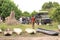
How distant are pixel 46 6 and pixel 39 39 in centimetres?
6316

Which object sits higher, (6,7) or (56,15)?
(6,7)

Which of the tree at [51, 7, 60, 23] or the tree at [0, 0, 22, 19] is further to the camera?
the tree at [0, 0, 22, 19]

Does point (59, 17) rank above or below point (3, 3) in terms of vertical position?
below

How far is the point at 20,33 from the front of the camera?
63.0 feet

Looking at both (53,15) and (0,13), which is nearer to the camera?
(53,15)

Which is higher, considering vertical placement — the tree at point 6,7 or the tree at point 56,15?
the tree at point 6,7

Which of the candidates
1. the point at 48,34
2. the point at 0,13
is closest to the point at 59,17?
the point at 48,34

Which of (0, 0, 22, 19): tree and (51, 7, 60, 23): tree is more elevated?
(0, 0, 22, 19): tree

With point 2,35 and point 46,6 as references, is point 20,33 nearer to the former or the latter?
point 2,35

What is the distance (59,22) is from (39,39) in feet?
41.6

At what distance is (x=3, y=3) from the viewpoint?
50.8 metres

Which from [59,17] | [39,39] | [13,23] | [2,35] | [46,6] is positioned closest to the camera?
[39,39]

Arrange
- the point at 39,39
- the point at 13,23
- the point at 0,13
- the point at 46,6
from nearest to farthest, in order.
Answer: the point at 39,39
the point at 13,23
the point at 0,13
the point at 46,6

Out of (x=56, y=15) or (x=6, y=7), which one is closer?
(x=56, y=15)
